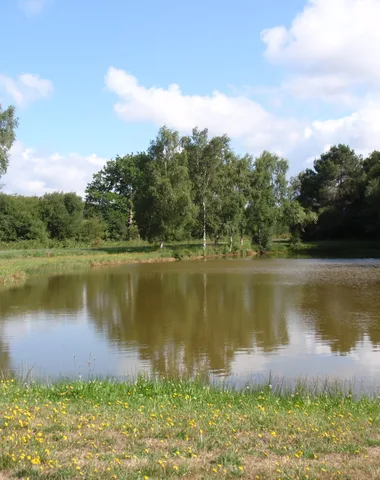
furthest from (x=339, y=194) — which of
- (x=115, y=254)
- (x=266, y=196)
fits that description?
(x=115, y=254)

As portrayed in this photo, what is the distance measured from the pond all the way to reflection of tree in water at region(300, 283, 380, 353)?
40 mm

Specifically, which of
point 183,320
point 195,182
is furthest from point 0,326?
point 195,182

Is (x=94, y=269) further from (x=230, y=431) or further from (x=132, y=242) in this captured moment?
(x=230, y=431)

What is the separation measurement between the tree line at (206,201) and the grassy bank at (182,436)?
1698 inches

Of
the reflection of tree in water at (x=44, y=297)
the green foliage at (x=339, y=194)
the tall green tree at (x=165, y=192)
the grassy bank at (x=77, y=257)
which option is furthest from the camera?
the green foliage at (x=339, y=194)

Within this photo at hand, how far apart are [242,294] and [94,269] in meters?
18.7

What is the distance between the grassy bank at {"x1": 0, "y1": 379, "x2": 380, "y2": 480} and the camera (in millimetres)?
5344

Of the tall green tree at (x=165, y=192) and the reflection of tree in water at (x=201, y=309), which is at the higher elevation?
the tall green tree at (x=165, y=192)

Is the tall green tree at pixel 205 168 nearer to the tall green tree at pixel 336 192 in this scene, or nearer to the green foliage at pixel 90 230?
the green foliage at pixel 90 230

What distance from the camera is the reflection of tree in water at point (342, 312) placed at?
16.1 metres

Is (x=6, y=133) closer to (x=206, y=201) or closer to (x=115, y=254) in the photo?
(x=115, y=254)

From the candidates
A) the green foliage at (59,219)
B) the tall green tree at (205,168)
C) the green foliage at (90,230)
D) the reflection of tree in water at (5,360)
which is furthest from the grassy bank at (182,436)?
the green foliage at (90,230)

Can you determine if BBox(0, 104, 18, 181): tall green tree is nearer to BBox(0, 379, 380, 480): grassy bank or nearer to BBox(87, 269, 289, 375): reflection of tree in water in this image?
BBox(87, 269, 289, 375): reflection of tree in water

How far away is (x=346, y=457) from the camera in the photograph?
18.8 feet
